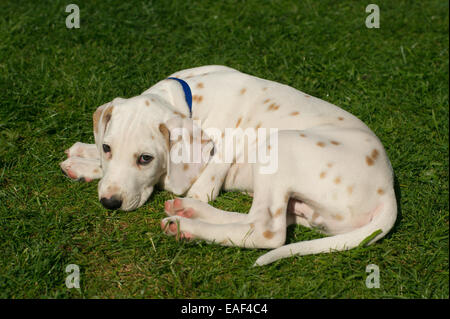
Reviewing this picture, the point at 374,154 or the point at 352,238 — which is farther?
the point at 374,154

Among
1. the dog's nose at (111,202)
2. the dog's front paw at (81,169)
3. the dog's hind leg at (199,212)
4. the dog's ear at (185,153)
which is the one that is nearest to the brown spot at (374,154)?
the dog's hind leg at (199,212)

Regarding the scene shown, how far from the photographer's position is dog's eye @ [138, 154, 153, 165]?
4.36 m

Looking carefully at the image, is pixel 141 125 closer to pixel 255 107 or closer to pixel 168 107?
pixel 168 107

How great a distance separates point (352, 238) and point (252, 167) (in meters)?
1.07

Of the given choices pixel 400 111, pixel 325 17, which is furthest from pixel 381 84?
pixel 325 17

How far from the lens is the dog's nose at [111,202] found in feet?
14.0

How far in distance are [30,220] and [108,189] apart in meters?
0.75

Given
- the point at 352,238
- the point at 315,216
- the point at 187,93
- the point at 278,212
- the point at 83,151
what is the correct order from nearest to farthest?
the point at 352,238, the point at 278,212, the point at 315,216, the point at 187,93, the point at 83,151

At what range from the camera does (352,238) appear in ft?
13.1

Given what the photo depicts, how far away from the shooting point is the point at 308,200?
416cm

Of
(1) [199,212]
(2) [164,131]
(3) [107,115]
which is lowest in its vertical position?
(1) [199,212]

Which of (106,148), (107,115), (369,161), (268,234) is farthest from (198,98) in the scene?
(369,161)

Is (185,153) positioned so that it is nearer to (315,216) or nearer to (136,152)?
(136,152)

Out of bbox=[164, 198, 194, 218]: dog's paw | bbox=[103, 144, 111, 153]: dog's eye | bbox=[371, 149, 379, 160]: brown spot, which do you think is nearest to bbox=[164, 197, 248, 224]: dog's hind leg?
bbox=[164, 198, 194, 218]: dog's paw
